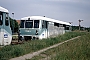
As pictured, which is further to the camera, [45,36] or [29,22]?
[45,36]

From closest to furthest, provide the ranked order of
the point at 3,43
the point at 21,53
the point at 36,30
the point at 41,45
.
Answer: the point at 21,53 → the point at 3,43 → the point at 41,45 → the point at 36,30

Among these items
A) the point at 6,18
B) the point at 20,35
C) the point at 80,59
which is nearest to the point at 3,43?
the point at 6,18

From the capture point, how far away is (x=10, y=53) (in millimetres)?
9859

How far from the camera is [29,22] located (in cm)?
1800

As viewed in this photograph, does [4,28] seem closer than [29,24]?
Yes

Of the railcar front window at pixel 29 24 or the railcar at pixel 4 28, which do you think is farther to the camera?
the railcar front window at pixel 29 24

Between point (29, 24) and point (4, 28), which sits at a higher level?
point (29, 24)

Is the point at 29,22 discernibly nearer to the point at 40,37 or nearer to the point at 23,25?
the point at 23,25

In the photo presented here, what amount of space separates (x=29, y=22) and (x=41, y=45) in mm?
4306

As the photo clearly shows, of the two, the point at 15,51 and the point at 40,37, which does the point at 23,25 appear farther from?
the point at 15,51

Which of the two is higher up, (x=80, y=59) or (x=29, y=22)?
(x=29, y=22)

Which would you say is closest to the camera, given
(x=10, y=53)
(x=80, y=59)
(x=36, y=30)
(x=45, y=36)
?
(x=80, y=59)

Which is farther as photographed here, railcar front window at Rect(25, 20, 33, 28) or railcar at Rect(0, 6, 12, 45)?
railcar front window at Rect(25, 20, 33, 28)

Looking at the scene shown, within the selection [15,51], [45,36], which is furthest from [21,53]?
[45,36]
